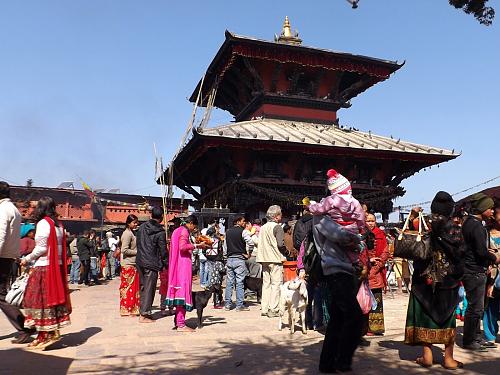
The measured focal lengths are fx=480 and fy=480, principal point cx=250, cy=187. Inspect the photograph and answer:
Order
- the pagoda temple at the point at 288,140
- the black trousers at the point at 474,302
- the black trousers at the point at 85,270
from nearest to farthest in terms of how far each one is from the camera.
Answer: the black trousers at the point at 474,302, the black trousers at the point at 85,270, the pagoda temple at the point at 288,140

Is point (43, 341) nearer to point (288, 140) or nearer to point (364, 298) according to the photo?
point (364, 298)

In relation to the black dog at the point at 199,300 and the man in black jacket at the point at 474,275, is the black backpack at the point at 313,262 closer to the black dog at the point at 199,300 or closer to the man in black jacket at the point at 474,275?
the man in black jacket at the point at 474,275

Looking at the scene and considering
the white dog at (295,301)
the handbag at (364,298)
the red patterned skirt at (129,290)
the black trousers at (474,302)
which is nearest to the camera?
the handbag at (364,298)

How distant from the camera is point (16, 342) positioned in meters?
6.37

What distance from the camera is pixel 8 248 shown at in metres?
6.21

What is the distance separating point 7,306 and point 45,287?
0.83 m

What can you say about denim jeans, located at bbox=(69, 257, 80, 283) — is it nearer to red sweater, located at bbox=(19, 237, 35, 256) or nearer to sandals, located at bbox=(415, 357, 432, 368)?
red sweater, located at bbox=(19, 237, 35, 256)

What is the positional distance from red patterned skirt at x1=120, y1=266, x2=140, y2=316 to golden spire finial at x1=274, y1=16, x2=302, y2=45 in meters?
16.0

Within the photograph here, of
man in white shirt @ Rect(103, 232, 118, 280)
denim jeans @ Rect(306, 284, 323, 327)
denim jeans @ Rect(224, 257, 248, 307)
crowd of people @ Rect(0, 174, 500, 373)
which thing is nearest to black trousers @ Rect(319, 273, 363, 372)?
crowd of people @ Rect(0, 174, 500, 373)

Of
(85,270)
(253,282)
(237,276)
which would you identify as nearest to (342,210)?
(237,276)

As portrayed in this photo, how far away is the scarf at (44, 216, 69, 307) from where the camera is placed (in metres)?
5.93

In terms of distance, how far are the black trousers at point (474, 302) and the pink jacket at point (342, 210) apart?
2.09 m

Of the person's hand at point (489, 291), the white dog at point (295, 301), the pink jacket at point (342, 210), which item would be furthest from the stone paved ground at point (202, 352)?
the pink jacket at point (342, 210)

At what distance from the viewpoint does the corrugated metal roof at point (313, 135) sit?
671 inches
